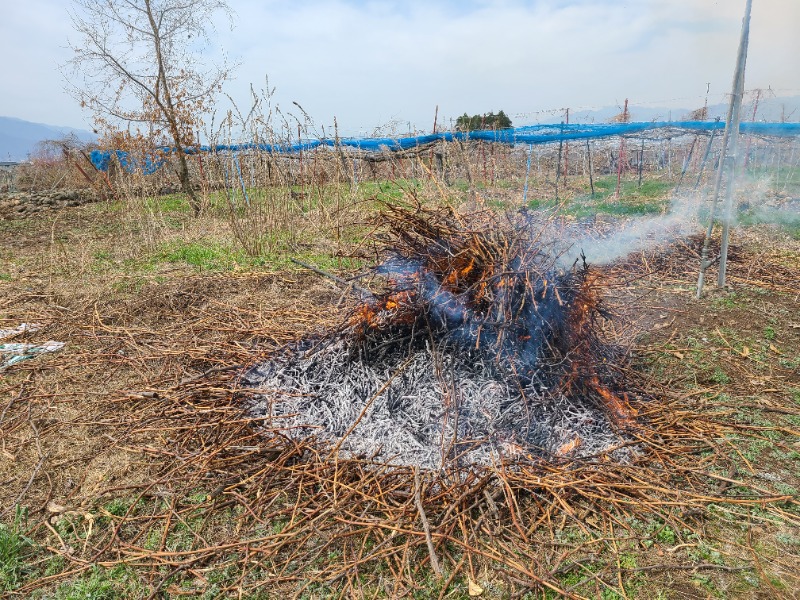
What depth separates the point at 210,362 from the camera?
3.79 metres

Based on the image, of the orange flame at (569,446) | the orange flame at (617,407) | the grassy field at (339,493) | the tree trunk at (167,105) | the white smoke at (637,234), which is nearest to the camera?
the grassy field at (339,493)

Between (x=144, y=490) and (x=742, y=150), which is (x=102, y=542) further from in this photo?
(x=742, y=150)

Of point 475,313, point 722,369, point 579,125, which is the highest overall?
point 579,125

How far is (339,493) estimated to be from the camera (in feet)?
8.10

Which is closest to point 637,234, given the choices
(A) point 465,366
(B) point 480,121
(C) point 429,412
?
(A) point 465,366

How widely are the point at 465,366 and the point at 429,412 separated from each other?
361 millimetres

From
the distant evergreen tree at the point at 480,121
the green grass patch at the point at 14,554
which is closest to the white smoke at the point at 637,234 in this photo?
the green grass patch at the point at 14,554

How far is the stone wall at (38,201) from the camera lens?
12398 mm

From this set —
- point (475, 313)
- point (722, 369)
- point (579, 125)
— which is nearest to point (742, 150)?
point (579, 125)

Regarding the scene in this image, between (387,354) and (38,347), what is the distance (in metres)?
3.37

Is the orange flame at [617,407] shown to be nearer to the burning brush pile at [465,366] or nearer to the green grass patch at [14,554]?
the burning brush pile at [465,366]

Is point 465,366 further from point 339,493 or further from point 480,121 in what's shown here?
point 480,121

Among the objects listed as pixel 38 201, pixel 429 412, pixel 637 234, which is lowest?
pixel 637 234

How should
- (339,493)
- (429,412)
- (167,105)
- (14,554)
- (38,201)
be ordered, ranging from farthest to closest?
(38,201) → (167,105) → (429,412) → (339,493) → (14,554)
